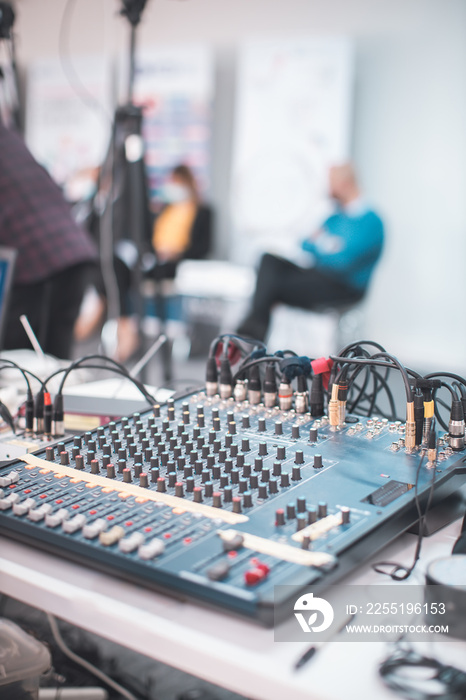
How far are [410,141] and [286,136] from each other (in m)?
0.98

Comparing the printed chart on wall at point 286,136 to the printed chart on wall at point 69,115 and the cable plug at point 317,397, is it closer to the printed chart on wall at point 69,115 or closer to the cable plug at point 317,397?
the printed chart on wall at point 69,115

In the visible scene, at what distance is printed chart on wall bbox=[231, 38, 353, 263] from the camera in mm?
5387

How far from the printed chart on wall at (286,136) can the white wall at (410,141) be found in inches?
9.8

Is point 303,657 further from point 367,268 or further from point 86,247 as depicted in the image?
point 367,268

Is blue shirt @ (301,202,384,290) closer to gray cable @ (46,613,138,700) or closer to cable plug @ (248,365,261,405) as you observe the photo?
gray cable @ (46,613,138,700)

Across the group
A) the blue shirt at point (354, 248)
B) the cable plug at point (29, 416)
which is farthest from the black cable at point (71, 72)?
the cable plug at point (29, 416)

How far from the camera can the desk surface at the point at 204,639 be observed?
0.58 metres

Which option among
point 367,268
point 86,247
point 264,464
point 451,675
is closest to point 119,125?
point 86,247

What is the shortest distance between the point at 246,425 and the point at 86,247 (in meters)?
1.39

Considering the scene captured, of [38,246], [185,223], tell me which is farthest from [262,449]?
[185,223]

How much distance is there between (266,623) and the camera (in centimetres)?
62

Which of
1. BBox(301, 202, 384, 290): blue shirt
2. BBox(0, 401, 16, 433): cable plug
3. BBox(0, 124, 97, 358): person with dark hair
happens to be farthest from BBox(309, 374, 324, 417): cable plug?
BBox(301, 202, 384, 290): blue shirt

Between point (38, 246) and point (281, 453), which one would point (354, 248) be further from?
point (281, 453)

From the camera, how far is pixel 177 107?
20.5 ft
